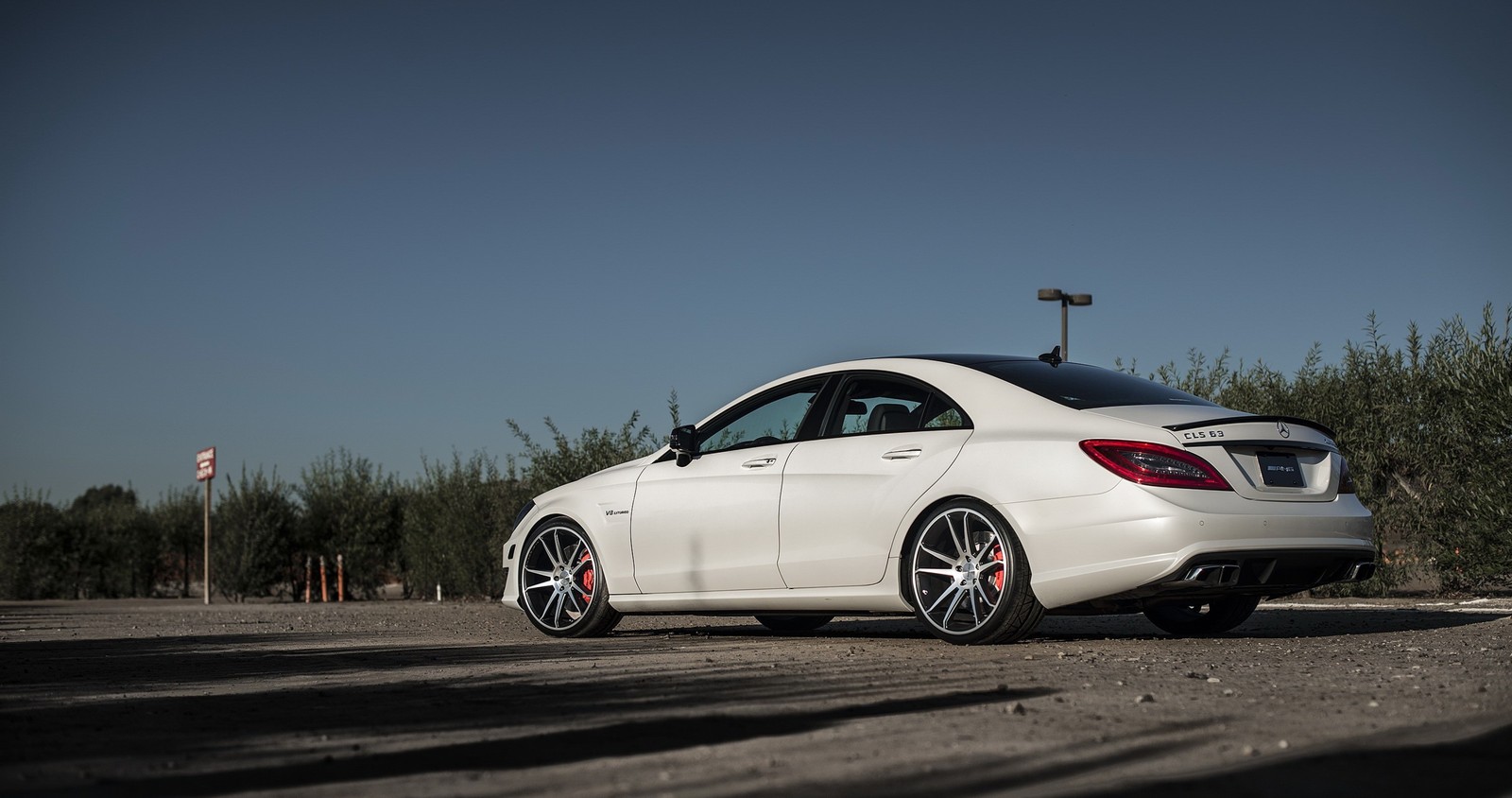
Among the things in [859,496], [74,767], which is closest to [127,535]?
[859,496]

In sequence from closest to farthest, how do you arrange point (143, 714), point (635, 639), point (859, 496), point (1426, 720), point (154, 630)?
point (1426, 720) → point (143, 714) → point (859, 496) → point (635, 639) → point (154, 630)

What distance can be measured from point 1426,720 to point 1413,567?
10.6 metres

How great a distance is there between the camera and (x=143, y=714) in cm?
534

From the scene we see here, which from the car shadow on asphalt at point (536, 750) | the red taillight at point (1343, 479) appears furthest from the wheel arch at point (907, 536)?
the car shadow on asphalt at point (536, 750)

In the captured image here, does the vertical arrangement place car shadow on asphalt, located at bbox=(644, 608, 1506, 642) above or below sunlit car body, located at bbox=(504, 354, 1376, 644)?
below

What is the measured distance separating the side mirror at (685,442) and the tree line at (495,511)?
7.40m

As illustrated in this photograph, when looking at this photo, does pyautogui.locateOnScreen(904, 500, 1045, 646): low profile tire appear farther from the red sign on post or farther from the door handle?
the red sign on post

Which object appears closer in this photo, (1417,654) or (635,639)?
(1417,654)

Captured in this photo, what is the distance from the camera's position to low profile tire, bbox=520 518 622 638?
9.32 m

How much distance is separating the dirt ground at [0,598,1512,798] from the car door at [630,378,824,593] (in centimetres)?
49

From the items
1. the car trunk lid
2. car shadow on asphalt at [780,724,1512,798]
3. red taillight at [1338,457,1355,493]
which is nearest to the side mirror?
the car trunk lid

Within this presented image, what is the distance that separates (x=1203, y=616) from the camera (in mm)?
8852

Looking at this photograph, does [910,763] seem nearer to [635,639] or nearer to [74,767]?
[74,767]

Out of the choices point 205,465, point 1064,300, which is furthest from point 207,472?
point 1064,300
